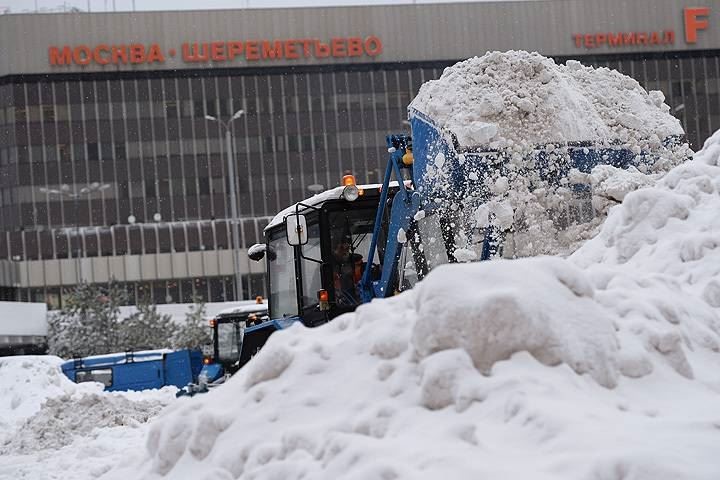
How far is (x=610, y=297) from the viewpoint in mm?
5863

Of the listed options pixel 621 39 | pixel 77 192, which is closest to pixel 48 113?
pixel 77 192

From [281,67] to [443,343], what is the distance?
60013mm

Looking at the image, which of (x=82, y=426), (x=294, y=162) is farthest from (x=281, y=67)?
(x=82, y=426)

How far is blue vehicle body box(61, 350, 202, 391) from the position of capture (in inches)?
885

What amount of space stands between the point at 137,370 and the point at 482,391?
18596mm

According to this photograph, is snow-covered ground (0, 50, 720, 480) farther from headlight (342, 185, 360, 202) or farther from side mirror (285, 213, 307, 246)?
headlight (342, 185, 360, 202)

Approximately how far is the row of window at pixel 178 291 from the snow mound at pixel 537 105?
52901 millimetres

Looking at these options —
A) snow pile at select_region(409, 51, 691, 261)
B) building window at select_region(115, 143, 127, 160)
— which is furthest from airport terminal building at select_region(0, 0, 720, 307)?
snow pile at select_region(409, 51, 691, 261)

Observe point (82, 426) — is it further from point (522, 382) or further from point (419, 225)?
point (522, 382)

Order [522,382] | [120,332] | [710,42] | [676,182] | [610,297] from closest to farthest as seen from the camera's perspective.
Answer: [522,382] < [610,297] < [676,182] < [120,332] < [710,42]

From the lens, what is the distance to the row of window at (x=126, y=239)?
62.7m

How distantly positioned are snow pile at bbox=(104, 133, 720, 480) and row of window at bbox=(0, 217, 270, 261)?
56.9 m

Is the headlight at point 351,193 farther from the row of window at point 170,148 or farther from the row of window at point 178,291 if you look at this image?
the row of window at point 170,148

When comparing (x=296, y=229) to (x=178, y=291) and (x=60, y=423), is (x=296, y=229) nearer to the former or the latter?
(x=60, y=423)
